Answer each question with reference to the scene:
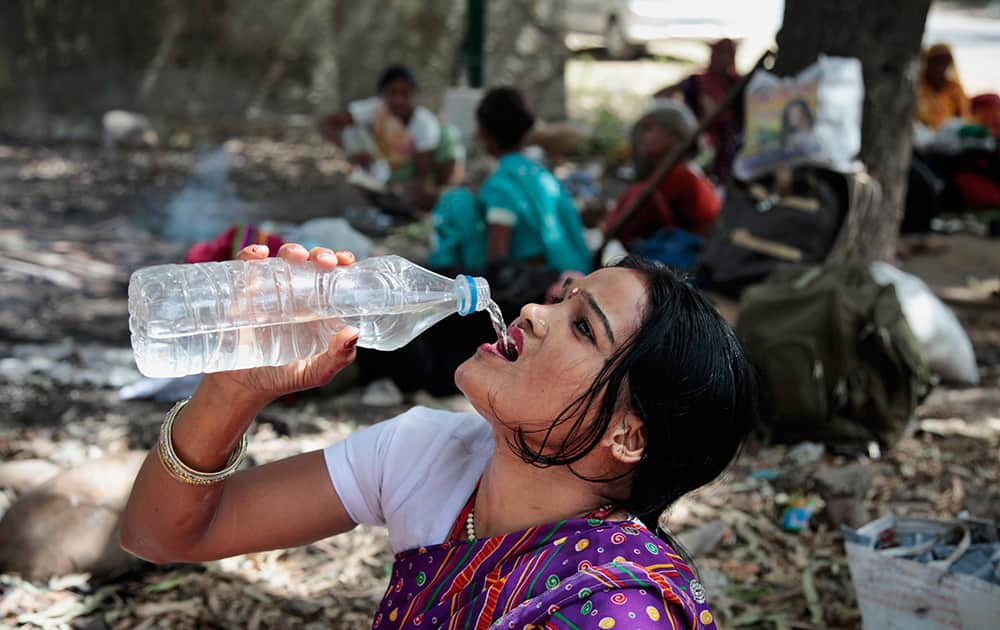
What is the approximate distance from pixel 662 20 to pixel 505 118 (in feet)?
64.3

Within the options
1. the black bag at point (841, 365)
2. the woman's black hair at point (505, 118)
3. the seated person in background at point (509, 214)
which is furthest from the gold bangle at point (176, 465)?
the woman's black hair at point (505, 118)

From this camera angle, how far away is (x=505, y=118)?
6395 mm

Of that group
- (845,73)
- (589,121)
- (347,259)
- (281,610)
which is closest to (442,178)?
(589,121)

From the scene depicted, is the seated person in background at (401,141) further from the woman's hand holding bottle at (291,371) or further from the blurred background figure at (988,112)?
the woman's hand holding bottle at (291,371)

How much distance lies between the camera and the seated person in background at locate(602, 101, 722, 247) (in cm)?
670

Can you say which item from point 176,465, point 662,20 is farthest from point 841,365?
point 662,20

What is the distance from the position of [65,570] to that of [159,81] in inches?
365

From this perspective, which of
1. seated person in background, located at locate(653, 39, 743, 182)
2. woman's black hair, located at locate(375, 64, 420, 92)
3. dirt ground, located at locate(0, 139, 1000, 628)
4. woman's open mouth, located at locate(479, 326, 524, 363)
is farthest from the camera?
woman's black hair, located at locate(375, 64, 420, 92)

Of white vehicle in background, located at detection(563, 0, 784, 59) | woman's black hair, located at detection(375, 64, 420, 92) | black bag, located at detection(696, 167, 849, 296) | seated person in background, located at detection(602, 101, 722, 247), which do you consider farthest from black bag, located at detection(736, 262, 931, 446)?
white vehicle in background, located at detection(563, 0, 784, 59)

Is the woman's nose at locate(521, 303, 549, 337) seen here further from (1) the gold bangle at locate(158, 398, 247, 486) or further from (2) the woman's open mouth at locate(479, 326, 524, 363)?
(1) the gold bangle at locate(158, 398, 247, 486)

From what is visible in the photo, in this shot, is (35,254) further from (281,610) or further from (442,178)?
(281,610)

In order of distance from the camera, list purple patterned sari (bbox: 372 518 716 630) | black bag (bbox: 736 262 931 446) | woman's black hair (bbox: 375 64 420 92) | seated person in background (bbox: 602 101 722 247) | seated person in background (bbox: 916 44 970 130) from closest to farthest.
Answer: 1. purple patterned sari (bbox: 372 518 716 630)
2. black bag (bbox: 736 262 931 446)
3. seated person in background (bbox: 602 101 722 247)
4. woman's black hair (bbox: 375 64 420 92)
5. seated person in background (bbox: 916 44 970 130)

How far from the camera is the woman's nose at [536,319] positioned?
6.57 ft

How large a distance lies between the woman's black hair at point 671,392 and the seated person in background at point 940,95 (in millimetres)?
8989
